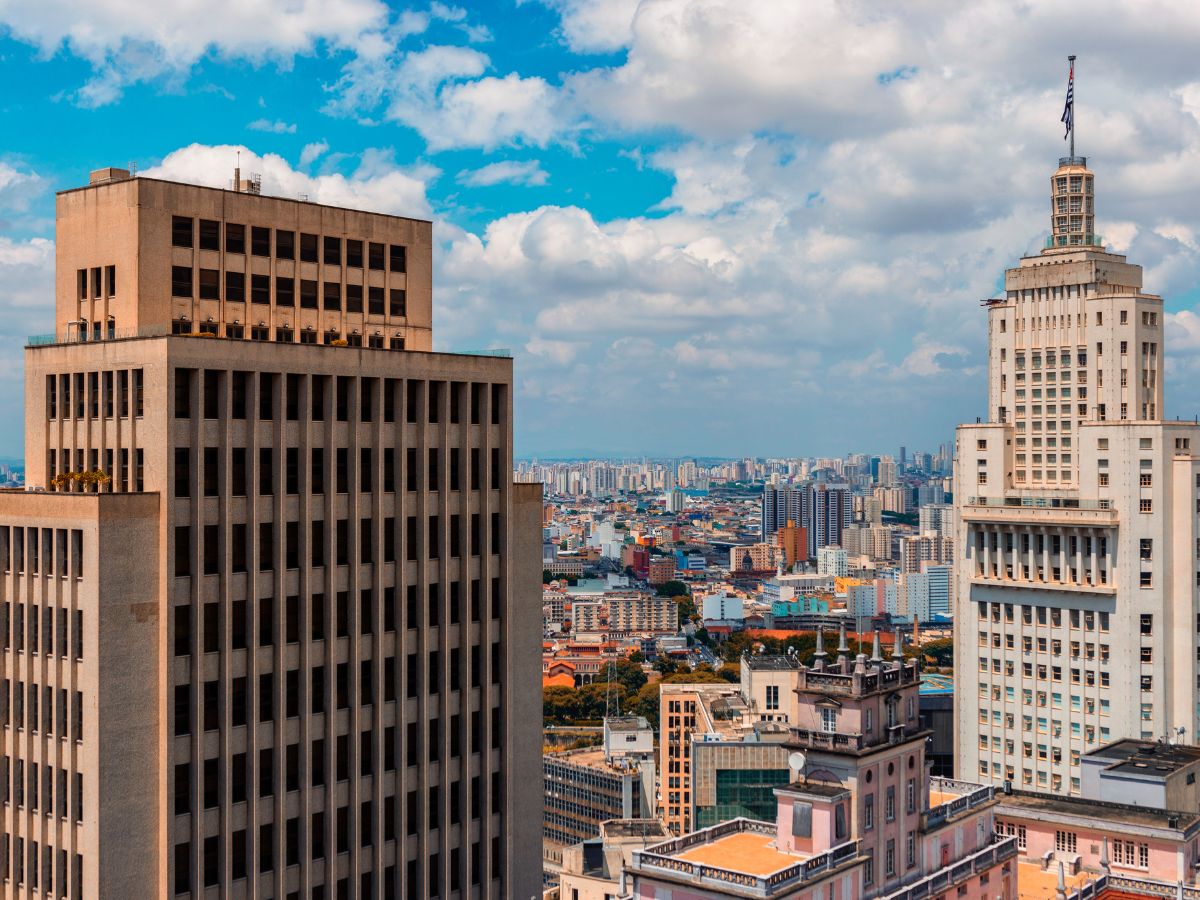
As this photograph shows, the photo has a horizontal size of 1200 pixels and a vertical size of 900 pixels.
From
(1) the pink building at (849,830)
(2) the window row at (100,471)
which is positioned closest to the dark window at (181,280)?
(2) the window row at (100,471)

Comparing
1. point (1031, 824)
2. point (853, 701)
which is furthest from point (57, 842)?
point (1031, 824)

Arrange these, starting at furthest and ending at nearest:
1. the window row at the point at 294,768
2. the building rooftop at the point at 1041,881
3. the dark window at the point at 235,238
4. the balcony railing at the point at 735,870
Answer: the building rooftop at the point at 1041,881 < the dark window at the point at 235,238 < the balcony railing at the point at 735,870 < the window row at the point at 294,768

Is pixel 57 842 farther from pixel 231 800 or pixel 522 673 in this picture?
pixel 522 673

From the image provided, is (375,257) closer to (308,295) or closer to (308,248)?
(308,248)

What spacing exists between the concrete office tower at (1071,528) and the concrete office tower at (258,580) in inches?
2520

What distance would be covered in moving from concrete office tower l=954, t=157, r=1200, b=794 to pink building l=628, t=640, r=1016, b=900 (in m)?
43.1

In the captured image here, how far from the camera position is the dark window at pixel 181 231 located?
6309 centimetres

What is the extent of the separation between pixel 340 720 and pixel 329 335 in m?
20.6

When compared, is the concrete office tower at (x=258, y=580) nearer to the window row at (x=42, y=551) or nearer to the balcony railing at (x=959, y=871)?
the window row at (x=42, y=551)

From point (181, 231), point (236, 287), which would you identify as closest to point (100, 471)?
point (236, 287)

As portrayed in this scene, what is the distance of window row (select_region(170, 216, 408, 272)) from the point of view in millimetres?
63812

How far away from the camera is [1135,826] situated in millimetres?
80562

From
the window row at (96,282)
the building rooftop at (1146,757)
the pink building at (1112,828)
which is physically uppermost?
the window row at (96,282)

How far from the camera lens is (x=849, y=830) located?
6806 centimetres
